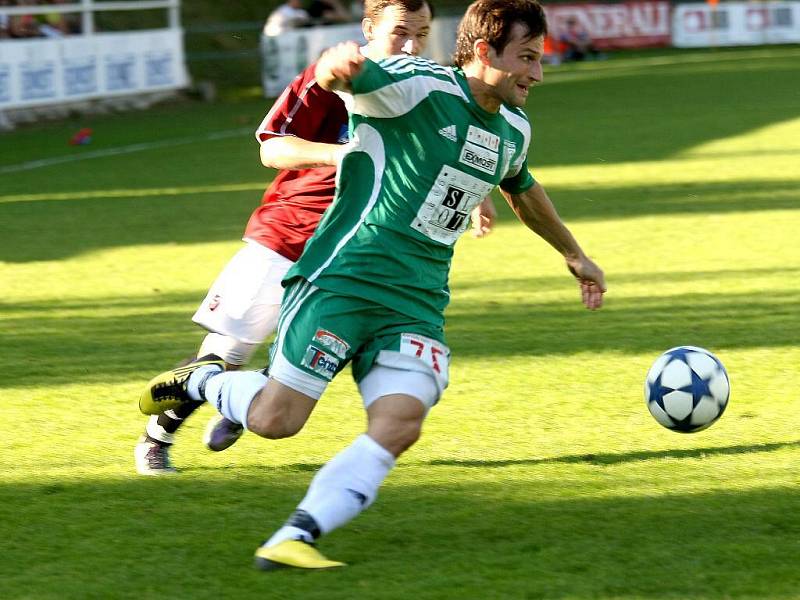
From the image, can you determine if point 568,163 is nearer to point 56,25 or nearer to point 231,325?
point 56,25

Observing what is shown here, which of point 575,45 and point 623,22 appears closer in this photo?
point 575,45

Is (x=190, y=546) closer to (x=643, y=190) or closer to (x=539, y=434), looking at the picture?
(x=539, y=434)

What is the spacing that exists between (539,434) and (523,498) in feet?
2.97

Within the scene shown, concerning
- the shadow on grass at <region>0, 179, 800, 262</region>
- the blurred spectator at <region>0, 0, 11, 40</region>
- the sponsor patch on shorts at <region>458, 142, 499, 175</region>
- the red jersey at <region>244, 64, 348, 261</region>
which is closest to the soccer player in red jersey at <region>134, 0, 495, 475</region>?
the red jersey at <region>244, 64, 348, 261</region>

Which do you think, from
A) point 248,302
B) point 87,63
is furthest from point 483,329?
point 87,63

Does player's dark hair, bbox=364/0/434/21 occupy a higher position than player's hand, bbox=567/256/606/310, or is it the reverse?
player's dark hair, bbox=364/0/434/21

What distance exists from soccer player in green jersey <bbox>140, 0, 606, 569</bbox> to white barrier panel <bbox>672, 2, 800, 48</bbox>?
3358cm

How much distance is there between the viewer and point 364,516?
472cm

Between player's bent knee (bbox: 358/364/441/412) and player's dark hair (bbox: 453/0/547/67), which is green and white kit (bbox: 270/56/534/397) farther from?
player's dark hair (bbox: 453/0/547/67)

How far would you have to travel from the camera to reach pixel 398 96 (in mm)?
4301

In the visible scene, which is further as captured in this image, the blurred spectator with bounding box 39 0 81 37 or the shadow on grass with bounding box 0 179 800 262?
the blurred spectator with bounding box 39 0 81 37

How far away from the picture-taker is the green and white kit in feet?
14.3

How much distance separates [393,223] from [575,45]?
30.1m

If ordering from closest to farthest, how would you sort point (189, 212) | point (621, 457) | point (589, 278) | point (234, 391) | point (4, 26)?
1. point (234, 391)
2. point (589, 278)
3. point (621, 457)
4. point (189, 212)
5. point (4, 26)
